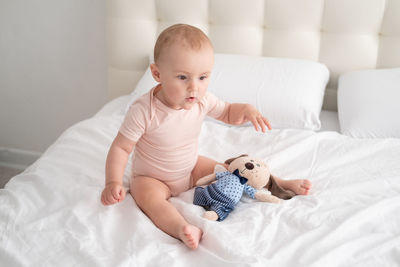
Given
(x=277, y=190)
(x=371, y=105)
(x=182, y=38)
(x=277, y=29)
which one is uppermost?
(x=182, y=38)

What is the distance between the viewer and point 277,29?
1.79 meters

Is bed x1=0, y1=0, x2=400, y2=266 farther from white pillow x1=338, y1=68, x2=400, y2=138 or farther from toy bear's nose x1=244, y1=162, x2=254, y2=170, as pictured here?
toy bear's nose x1=244, y1=162, x2=254, y2=170

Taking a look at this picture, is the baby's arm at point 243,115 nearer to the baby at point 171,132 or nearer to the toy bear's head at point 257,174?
the baby at point 171,132

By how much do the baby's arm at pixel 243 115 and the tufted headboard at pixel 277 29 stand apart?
0.70 metres

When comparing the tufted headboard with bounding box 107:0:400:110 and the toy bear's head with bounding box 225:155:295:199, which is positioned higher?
the tufted headboard with bounding box 107:0:400:110

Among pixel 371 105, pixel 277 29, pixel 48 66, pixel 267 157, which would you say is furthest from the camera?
pixel 48 66

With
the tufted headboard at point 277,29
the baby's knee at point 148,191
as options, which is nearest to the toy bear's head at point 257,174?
the baby's knee at point 148,191

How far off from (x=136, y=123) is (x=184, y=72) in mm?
201

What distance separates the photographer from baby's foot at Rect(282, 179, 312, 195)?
3.66 ft

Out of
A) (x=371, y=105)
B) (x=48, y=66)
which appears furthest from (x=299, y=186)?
(x=48, y=66)

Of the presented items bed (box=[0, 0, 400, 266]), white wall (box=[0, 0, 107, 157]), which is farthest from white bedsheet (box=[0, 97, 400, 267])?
white wall (box=[0, 0, 107, 157])

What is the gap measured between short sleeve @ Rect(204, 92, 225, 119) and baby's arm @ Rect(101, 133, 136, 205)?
0.83ft

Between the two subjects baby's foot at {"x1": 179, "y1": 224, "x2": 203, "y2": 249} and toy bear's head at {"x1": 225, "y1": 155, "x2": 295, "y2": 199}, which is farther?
toy bear's head at {"x1": 225, "y1": 155, "x2": 295, "y2": 199}

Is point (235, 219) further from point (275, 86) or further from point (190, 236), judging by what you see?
point (275, 86)
